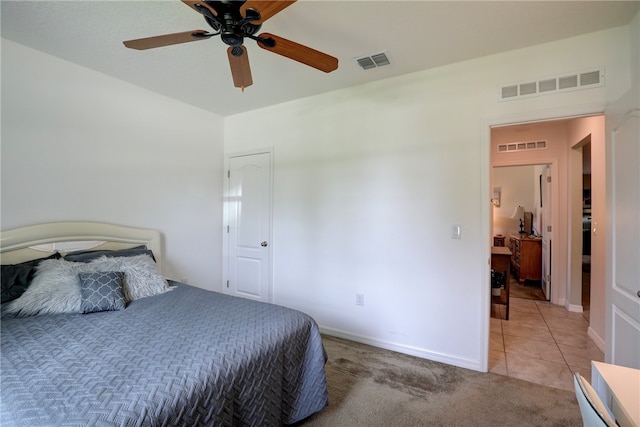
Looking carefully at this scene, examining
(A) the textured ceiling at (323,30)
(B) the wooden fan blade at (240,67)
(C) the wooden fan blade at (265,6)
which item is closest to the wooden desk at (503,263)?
(A) the textured ceiling at (323,30)

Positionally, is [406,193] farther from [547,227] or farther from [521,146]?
[547,227]

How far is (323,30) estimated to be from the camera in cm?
202

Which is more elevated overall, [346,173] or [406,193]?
[346,173]

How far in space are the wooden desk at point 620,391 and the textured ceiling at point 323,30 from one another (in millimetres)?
2012

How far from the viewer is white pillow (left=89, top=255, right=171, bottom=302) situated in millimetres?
2164

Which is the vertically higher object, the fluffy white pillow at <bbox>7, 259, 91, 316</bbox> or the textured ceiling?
the textured ceiling

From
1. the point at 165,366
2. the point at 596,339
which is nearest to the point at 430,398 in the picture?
the point at 165,366

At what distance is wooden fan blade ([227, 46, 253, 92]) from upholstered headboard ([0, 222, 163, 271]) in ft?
6.44

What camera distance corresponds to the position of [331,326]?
10.1ft

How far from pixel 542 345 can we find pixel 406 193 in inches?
82.7

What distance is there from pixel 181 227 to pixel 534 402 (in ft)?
12.2

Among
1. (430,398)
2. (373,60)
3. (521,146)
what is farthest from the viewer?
(521,146)

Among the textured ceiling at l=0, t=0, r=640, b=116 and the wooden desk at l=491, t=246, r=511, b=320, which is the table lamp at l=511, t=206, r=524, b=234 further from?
the textured ceiling at l=0, t=0, r=640, b=116

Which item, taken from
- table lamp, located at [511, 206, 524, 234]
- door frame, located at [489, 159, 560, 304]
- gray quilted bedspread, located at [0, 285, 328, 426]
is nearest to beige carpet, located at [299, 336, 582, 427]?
gray quilted bedspread, located at [0, 285, 328, 426]
